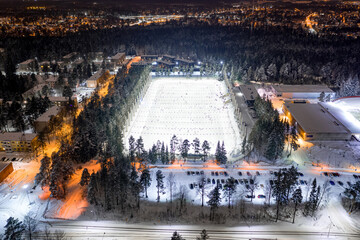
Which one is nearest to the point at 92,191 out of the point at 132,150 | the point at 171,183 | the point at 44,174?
the point at 44,174

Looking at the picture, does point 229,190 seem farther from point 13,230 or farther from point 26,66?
point 26,66

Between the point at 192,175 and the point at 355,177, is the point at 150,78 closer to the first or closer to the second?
the point at 192,175

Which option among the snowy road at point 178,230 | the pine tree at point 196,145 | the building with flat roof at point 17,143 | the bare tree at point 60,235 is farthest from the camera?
the building with flat roof at point 17,143

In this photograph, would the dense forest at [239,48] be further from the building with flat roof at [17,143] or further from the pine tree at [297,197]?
the building with flat roof at [17,143]

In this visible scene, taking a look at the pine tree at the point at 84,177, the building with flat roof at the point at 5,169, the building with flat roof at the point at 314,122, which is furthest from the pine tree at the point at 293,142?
the building with flat roof at the point at 5,169

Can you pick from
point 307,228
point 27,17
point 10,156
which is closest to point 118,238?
point 307,228
